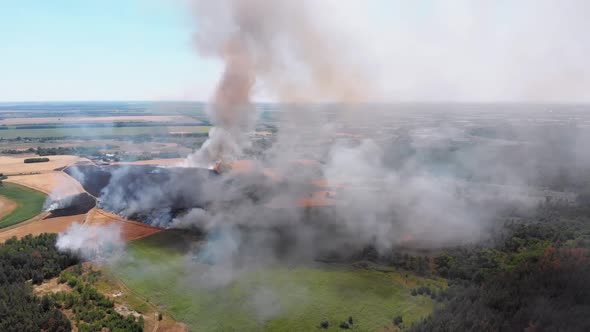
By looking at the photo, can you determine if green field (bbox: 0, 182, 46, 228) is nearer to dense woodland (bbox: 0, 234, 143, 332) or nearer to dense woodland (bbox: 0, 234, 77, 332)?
dense woodland (bbox: 0, 234, 77, 332)

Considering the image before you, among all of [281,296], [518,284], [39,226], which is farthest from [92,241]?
[518,284]

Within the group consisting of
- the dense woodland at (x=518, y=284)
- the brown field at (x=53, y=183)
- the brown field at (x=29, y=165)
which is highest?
the brown field at (x=29, y=165)

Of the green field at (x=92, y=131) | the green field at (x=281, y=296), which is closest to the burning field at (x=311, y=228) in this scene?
the green field at (x=281, y=296)

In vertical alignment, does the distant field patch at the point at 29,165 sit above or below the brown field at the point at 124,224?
above

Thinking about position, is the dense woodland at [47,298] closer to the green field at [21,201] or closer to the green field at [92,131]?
the green field at [21,201]

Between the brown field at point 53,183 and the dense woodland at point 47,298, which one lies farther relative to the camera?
the brown field at point 53,183

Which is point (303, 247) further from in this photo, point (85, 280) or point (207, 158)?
point (207, 158)
